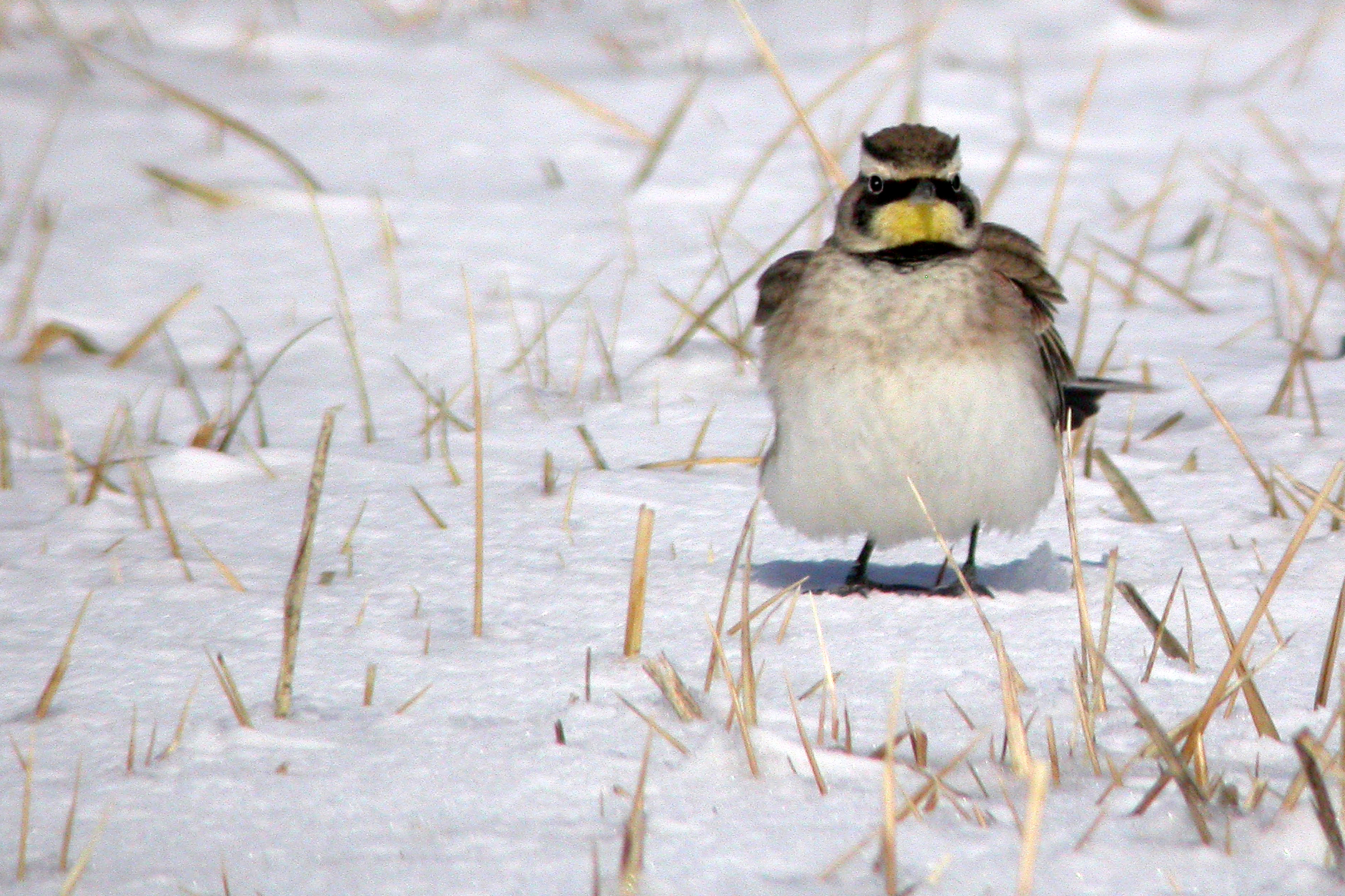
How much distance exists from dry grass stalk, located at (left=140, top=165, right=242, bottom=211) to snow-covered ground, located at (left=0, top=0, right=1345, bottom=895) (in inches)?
2.5

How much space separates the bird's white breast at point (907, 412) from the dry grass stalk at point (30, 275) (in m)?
Answer: 3.06

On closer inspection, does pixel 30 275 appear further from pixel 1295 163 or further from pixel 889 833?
pixel 1295 163

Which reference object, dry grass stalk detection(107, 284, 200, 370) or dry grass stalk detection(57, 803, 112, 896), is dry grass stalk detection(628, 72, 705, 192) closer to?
dry grass stalk detection(107, 284, 200, 370)

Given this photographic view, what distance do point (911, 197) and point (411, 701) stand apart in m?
1.66

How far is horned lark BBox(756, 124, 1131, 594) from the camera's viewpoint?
338 cm

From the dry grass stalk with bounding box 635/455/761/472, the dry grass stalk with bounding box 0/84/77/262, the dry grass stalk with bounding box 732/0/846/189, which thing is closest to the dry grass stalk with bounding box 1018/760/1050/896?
the dry grass stalk with bounding box 635/455/761/472

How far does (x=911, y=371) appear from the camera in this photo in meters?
3.38

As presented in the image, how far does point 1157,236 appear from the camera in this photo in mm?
6406

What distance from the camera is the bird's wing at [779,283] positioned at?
3832 millimetres

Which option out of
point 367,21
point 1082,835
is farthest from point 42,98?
point 1082,835

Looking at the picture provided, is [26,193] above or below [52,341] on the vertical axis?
above

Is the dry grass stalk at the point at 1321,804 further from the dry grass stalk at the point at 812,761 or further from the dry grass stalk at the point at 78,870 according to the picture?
the dry grass stalk at the point at 78,870

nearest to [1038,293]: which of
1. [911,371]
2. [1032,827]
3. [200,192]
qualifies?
[911,371]

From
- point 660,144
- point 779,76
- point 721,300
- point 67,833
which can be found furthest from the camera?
point 660,144
